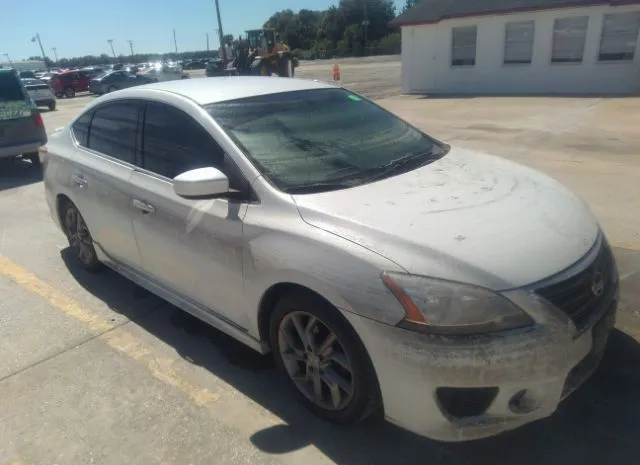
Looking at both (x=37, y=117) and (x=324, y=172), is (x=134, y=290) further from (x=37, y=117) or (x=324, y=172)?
(x=37, y=117)

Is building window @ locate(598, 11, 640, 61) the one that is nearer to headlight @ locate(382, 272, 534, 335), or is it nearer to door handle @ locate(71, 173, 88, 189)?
door handle @ locate(71, 173, 88, 189)

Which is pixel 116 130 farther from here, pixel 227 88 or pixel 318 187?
pixel 318 187

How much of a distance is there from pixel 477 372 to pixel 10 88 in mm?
9703

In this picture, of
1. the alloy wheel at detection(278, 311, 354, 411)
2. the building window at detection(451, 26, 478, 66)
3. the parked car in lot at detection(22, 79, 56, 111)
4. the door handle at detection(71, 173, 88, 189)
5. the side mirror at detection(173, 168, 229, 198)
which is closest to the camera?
the alloy wheel at detection(278, 311, 354, 411)

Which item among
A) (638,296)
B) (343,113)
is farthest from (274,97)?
(638,296)

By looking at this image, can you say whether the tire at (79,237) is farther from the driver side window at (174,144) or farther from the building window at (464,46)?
the building window at (464,46)

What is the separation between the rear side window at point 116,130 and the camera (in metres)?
3.57

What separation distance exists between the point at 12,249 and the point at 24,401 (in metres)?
2.97

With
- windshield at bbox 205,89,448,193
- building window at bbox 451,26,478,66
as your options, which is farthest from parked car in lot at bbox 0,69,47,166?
building window at bbox 451,26,478,66

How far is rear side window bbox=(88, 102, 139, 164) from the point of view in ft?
11.7

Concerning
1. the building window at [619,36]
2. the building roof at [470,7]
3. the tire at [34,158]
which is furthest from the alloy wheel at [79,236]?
the building window at [619,36]

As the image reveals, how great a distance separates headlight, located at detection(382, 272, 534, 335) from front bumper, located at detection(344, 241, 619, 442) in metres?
0.04

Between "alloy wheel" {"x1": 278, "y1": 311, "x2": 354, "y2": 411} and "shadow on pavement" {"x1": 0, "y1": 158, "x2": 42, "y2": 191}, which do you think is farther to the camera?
"shadow on pavement" {"x1": 0, "y1": 158, "x2": 42, "y2": 191}

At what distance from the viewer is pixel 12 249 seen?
5.33 metres
